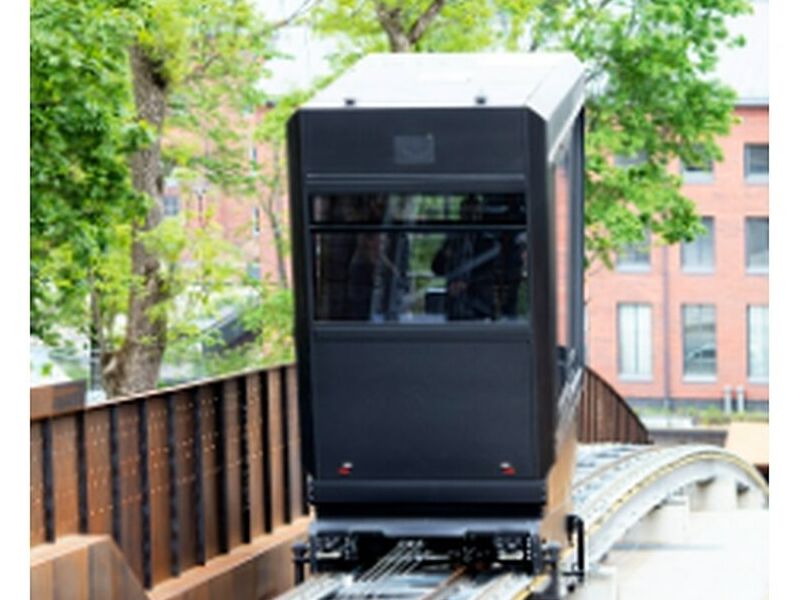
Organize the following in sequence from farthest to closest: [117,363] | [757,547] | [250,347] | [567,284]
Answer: [250,347]
[117,363]
[757,547]
[567,284]

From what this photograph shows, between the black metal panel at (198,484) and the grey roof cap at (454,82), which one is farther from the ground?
the grey roof cap at (454,82)

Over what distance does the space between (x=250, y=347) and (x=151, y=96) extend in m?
10.1

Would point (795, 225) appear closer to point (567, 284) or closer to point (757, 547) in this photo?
point (567, 284)

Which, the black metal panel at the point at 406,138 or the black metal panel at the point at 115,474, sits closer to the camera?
the black metal panel at the point at 406,138

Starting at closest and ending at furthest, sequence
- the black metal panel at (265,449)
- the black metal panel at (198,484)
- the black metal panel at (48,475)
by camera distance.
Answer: the black metal panel at (48,475)
the black metal panel at (198,484)
the black metal panel at (265,449)

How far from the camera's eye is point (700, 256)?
54.6m

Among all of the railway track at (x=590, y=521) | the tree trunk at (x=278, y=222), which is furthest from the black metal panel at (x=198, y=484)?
the tree trunk at (x=278, y=222)

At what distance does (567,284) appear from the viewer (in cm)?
1357

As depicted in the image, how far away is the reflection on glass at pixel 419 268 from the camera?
39.7 ft

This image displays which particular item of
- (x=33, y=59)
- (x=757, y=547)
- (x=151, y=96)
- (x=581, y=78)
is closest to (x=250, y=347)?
(x=151, y=96)

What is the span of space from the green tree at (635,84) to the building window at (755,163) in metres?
17.7

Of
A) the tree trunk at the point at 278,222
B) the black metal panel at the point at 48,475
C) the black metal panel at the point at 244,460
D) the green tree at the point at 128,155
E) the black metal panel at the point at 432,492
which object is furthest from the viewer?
the tree trunk at the point at 278,222

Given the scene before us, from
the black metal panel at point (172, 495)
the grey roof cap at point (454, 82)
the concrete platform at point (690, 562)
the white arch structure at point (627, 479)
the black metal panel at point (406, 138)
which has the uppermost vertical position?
the grey roof cap at point (454, 82)

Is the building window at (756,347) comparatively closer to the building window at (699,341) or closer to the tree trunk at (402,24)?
the building window at (699,341)
